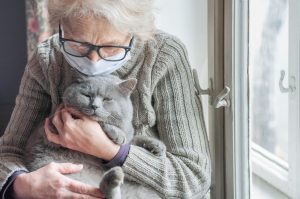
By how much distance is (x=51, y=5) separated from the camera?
4.27 feet

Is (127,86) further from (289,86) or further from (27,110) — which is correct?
(289,86)

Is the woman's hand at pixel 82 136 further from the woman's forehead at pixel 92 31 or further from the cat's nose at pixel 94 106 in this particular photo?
the woman's forehead at pixel 92 31

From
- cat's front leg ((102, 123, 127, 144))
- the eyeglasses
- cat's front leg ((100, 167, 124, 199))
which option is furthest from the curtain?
cat's front leg ((100, 167, 124, 199))

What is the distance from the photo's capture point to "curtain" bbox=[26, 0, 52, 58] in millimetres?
1897

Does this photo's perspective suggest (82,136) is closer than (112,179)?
No

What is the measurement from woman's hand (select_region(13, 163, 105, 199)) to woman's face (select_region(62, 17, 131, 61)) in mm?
312

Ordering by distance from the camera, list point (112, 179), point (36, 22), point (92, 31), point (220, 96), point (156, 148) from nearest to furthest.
A: point (112, 179), point (92, 31), point (156, 148), point (220, 96), point (36, 22)

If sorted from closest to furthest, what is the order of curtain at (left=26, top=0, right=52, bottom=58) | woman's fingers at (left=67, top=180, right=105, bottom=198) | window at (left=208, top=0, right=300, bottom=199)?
1. woman's fingers at (left=67, top=180, right=105, bottom=198)
2. window at (left=208, top=0, right=300, bottom=199)
3. curtain at (left=26, top=0, right=52, bottom=58)

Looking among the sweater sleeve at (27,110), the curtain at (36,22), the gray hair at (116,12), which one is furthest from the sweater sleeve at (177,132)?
the curtain at (36,22)

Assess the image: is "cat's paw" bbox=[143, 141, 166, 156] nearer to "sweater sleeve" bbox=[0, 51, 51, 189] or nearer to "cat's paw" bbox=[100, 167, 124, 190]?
"cat's paw" bbox=[100, 167, 124, 190]

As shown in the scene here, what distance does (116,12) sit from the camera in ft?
4.05

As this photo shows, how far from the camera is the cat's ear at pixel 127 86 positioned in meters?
1.27

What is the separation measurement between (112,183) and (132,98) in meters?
0.31

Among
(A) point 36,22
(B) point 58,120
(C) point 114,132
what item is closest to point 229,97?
(C) point 114,132
